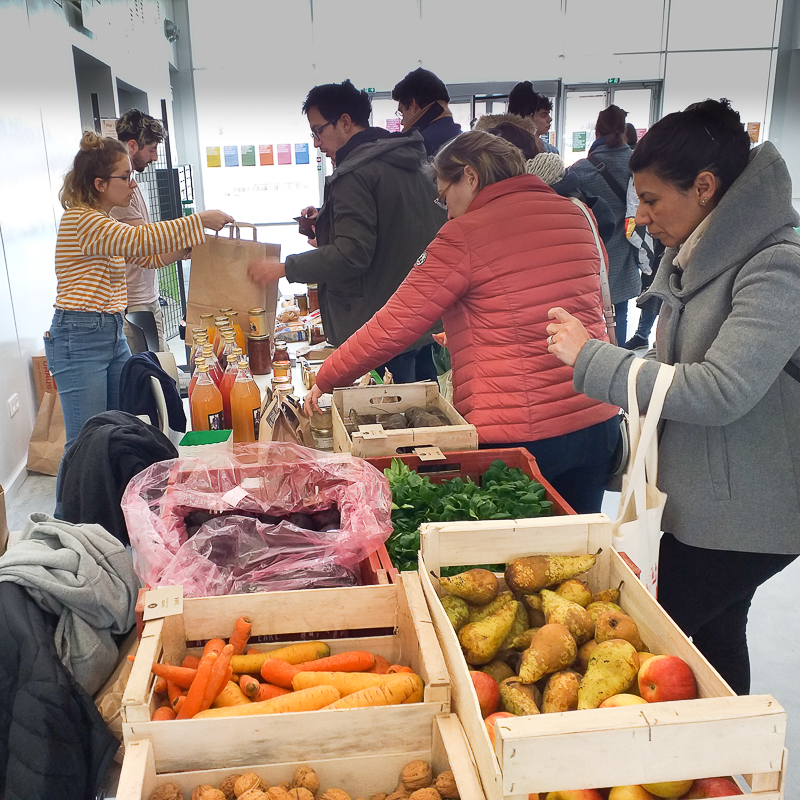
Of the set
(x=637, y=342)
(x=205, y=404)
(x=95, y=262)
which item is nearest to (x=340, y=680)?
(x=205, y=404)

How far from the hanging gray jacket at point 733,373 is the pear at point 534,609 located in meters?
0.46

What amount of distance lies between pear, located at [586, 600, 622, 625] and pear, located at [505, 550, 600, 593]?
0.20ft

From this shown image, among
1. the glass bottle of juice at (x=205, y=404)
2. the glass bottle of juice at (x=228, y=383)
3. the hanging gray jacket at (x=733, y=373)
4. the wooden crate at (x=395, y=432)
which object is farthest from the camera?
the glass bottle of juice at (x=228, y=383)

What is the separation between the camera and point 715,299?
1.43 metres

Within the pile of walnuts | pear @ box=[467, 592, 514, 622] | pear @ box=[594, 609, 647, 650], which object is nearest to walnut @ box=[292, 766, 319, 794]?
the pile of walnuts

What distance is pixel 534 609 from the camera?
3.83 feet

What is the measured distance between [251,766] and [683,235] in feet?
Result: 4.09

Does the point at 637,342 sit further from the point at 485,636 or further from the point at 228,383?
the point at 485,636

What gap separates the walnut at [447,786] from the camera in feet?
3.03

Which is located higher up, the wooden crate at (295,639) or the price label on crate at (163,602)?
the price label on crate at (163,602)

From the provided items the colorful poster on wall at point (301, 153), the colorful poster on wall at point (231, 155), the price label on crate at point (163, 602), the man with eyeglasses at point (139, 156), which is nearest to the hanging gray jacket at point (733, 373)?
the price label on crate at point (163, 602)

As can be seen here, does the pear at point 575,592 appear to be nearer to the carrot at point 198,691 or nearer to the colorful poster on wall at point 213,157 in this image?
the carrot at point 198,691

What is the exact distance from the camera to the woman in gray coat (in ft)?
4.34

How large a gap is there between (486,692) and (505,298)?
1.12 m
